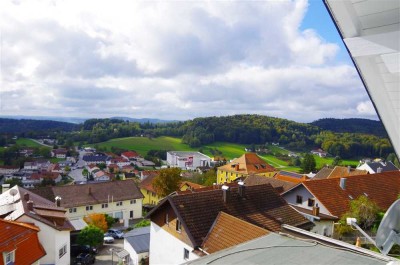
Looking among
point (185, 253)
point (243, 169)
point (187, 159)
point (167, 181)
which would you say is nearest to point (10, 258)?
point (185, 253)

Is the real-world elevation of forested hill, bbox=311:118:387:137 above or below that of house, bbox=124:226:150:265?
above

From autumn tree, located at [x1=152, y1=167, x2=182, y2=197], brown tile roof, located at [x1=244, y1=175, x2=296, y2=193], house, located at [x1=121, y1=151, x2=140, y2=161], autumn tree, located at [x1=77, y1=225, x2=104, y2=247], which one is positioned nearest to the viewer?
autumn tree, located at [x1=77, y1=225, x2=104, y2=247]

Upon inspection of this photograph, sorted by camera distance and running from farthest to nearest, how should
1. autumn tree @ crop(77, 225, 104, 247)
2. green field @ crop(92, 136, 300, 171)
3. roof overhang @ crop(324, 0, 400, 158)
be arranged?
green field @ crop(92, 136, 300, 171), autumn tree @ crop(77, 225, 104, 247), roof overhang @ crop(324, 0, 400, 158)

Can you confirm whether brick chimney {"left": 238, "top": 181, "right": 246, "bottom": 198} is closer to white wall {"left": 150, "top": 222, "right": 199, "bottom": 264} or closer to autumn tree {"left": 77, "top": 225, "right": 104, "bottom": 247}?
white wall {"left": 150, "top": 222, "right": 199, "bottom": 264}

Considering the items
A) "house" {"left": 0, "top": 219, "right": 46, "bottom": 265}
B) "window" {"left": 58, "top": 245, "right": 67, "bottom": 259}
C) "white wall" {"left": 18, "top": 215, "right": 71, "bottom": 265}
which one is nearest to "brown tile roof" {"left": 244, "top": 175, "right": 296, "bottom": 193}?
"window" {"left": 58, "top": 245, "right": 67, "bottom": 259}

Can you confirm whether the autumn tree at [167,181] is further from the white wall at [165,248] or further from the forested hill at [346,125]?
the forested hill at [346,125]

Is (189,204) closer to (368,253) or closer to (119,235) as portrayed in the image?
(368,253)
